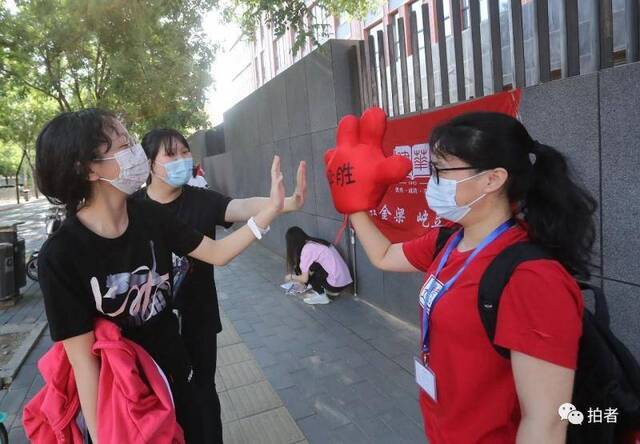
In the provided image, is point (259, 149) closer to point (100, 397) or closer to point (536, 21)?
point (536, 21)

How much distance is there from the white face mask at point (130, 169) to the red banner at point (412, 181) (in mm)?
2480

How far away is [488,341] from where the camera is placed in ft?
4.27

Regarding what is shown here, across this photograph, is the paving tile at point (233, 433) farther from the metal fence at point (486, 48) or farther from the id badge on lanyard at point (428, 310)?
the metal fence at point (486, 48)

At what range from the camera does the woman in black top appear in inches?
95.7

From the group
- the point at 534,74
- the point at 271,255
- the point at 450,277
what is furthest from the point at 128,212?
the point at 271,255

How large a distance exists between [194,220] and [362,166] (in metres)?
1.01

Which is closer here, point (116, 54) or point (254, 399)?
point (254, 399)

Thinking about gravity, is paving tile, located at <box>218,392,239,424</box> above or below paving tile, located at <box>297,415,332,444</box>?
above

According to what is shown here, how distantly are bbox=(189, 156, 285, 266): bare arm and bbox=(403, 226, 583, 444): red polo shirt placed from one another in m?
0.79

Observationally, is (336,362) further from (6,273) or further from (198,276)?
(6,273)

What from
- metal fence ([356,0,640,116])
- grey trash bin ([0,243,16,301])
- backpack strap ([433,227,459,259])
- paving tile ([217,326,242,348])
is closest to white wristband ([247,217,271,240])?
backpack strap ([433,227,459,259])

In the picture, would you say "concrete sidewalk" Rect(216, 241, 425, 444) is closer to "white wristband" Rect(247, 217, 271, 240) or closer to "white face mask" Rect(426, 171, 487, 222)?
"white wristband" Rect(247, 217, 271, 240)

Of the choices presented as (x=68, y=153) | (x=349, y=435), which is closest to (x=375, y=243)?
(x=68, y=153)

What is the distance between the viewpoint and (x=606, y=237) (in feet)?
8.93
